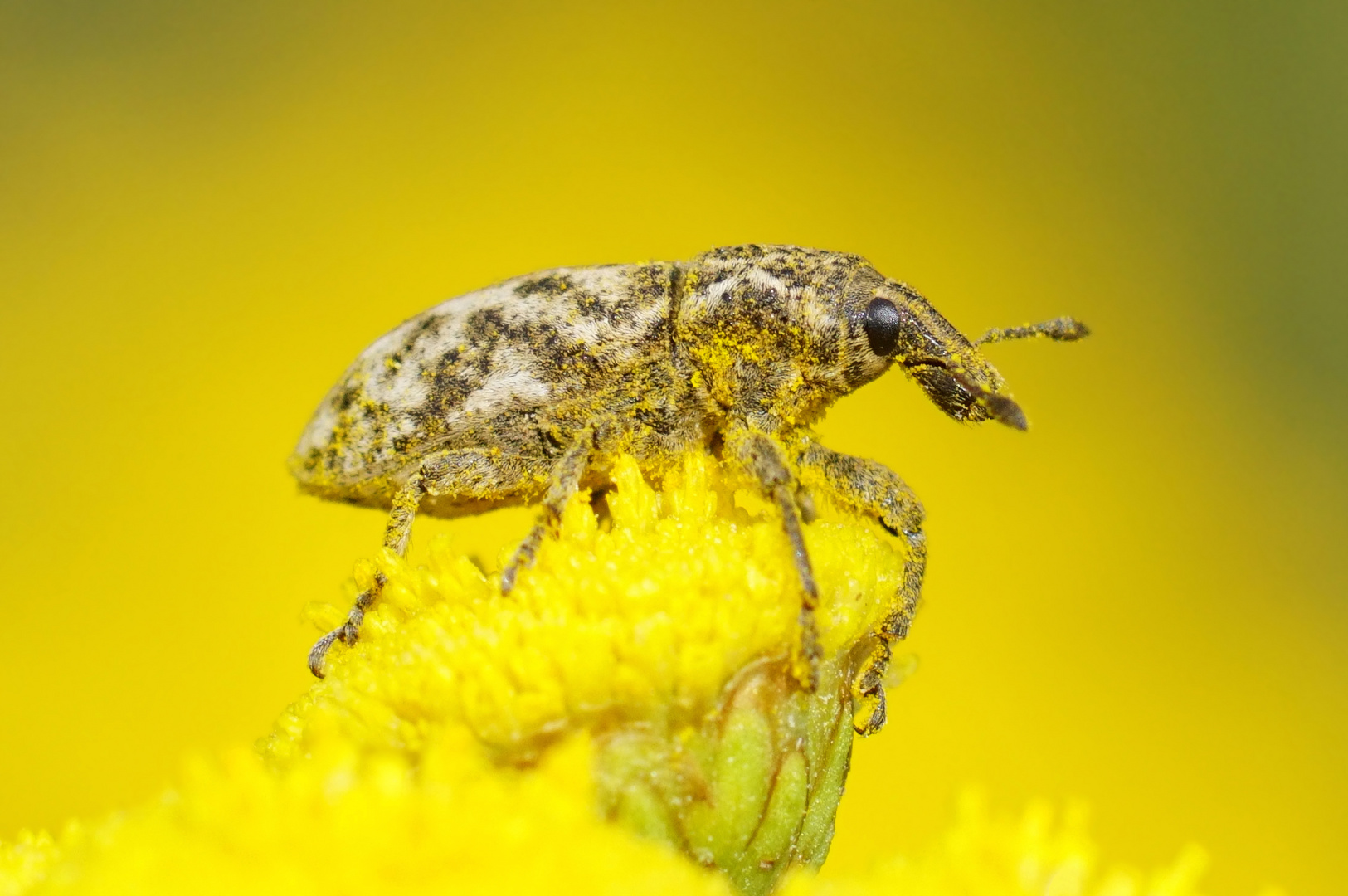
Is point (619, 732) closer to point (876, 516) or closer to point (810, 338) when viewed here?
point (876, 516)

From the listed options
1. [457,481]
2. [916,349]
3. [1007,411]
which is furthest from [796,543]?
[457,481]

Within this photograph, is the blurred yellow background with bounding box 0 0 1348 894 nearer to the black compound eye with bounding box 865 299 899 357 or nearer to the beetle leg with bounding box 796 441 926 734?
the beetle leg with bounding box 796 441 926 734

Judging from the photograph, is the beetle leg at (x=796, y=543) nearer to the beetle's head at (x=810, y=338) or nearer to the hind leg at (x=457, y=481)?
the beetle's head at (x=810, y=338)

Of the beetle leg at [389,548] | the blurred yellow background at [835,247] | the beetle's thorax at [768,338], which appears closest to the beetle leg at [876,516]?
the beetle's thorax at [768,338]

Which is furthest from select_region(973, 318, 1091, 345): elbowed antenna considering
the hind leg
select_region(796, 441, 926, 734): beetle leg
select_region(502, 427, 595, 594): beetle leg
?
the hind leg

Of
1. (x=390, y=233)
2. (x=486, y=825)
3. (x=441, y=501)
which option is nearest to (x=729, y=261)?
(x=441, y=501)

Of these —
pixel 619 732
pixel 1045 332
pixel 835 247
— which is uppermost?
pixel 835 247
